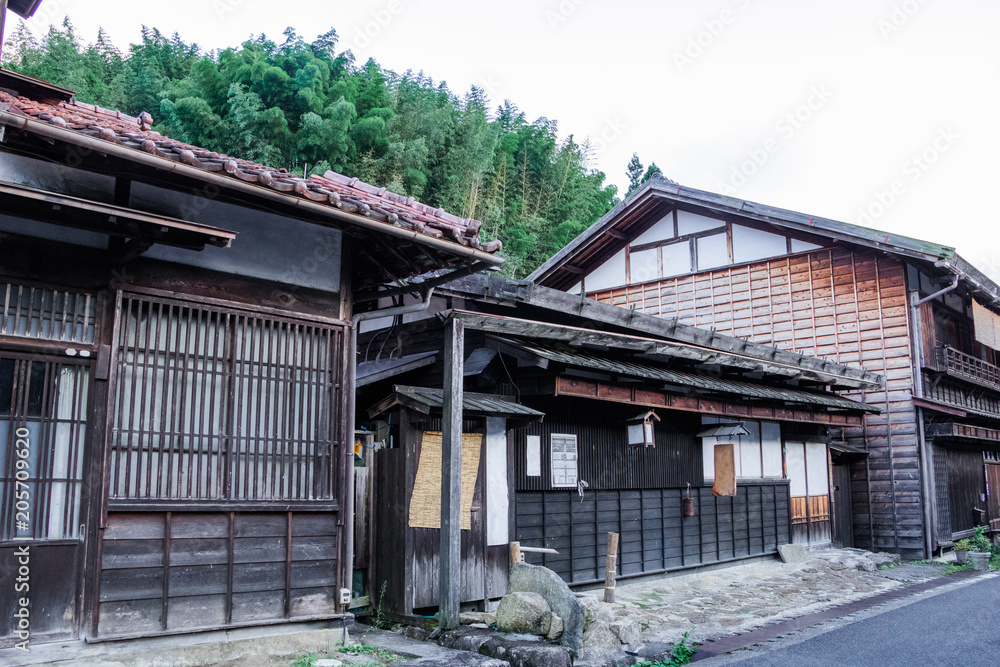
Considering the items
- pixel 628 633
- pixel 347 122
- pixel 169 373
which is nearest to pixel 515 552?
pixel 628 633

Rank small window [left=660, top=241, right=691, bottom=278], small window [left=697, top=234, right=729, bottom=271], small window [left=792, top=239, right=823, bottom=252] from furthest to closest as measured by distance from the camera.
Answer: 1. small window [left=660, top=241, right=691, bottom=278]
2. small window [left=697, top=234, right=729, bottom=271]
3. small window [left=792, top=239, right=823, bottom=252]

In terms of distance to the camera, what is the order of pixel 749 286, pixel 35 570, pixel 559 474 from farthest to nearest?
1. pixel 749 286
2. pixel 559 474
3. pixel 35 570

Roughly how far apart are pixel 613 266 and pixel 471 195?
23.1 feet

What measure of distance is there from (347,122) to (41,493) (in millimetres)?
19508

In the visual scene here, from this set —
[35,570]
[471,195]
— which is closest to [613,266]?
[471,195]

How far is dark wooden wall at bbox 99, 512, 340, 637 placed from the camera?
21.9 feet

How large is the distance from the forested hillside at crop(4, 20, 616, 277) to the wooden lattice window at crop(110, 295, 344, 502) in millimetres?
17532

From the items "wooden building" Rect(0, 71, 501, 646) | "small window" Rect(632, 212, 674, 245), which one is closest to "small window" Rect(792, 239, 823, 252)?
"small window" Rect(632, 212, 674, 245)

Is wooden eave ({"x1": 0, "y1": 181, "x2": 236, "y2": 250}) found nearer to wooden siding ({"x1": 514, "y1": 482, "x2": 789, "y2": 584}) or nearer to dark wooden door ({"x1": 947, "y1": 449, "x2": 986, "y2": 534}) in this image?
A: wooden siding ({"x1": 514, "y1": 482, "x2": 789, "y2": 584})

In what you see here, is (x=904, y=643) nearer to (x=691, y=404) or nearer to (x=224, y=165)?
(x=691, y=404)

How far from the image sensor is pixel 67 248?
6641mm

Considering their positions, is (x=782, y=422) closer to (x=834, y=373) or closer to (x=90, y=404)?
(x=834, y=373)

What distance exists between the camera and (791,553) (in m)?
16.5

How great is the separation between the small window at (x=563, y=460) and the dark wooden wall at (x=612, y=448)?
4.2 inches
